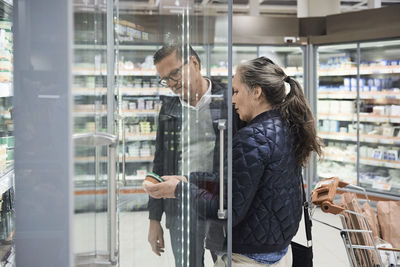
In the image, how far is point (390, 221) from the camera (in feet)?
9.78

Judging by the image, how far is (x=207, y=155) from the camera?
5.54ft

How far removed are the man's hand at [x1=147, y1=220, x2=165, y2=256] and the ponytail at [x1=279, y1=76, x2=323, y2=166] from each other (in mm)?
743

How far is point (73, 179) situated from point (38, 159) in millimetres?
105

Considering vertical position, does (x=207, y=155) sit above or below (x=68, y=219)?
above

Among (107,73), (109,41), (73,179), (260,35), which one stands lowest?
(73,179)

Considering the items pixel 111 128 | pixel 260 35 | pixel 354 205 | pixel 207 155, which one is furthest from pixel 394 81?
pixel 111 128

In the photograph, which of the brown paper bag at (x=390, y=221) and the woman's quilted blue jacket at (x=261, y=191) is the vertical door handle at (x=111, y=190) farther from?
the brown paper bag at (x=390, y=221)

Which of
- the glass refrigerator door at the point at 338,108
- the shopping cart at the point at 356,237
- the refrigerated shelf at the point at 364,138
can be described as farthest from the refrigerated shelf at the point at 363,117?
the shopping cart at the point at 356,237

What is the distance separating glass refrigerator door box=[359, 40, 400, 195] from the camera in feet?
20.7

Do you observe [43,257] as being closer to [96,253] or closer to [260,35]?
→ [96,253]

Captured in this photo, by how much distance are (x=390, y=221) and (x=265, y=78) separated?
5.43 ft

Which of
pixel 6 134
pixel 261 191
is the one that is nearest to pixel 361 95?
pixel 261 191

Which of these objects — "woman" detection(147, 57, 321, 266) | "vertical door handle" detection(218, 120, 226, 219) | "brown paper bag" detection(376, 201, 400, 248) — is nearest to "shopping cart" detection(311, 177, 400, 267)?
"brown paper bag" detection(376, 201, 400, 248)

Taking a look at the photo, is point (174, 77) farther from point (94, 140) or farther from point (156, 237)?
point (156, 237)
